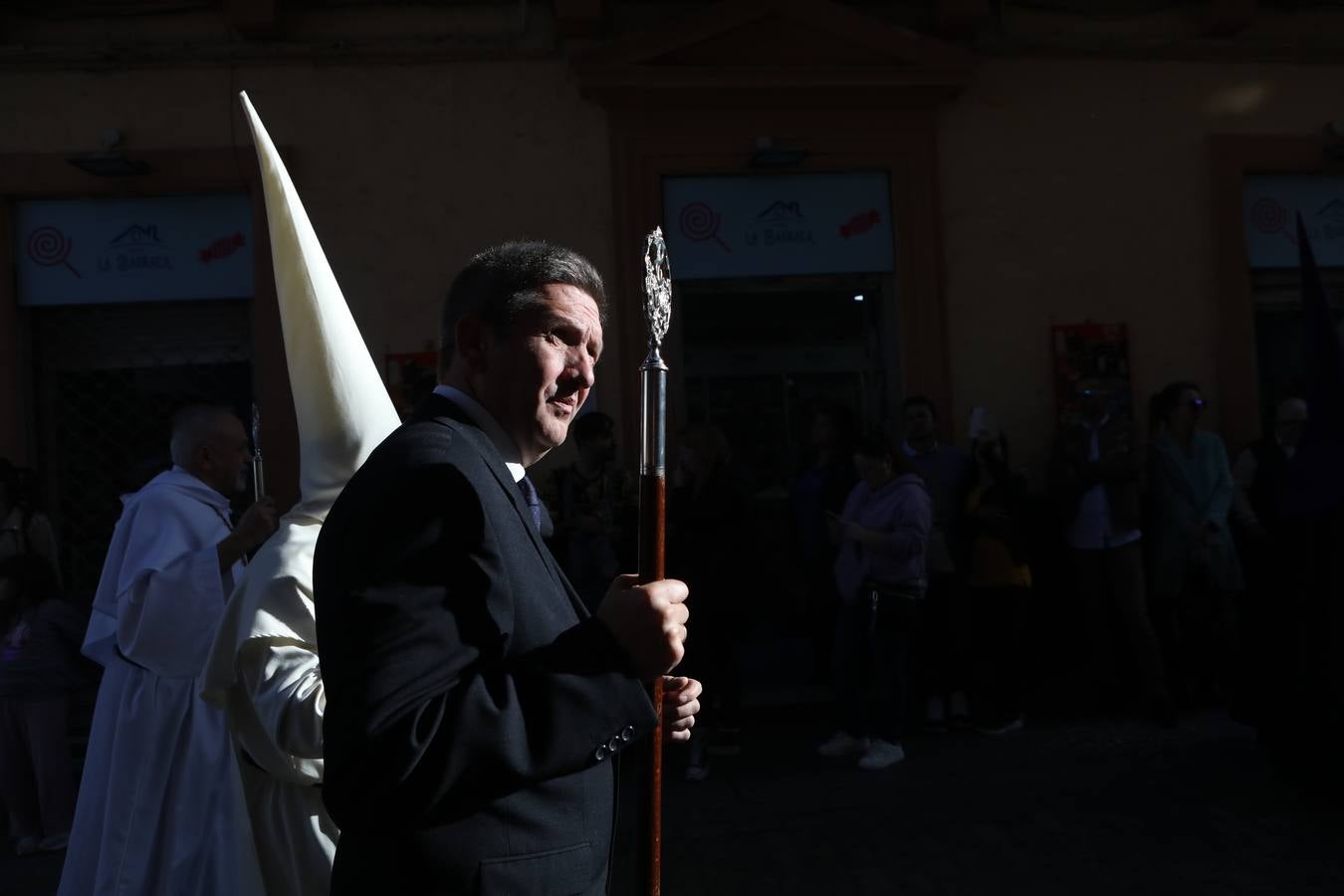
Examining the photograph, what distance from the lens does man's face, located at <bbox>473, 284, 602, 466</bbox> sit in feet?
6.07

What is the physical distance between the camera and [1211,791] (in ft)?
18.2

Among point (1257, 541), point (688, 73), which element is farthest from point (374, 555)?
point (688, 73)

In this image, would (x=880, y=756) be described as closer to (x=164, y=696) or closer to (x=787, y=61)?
(x=164, y=696)

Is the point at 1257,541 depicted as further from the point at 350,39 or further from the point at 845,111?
the point at 350,39

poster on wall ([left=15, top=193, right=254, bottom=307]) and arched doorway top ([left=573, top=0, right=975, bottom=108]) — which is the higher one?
arched doorway top ([left=573, top=0, right=975, bottom=108])

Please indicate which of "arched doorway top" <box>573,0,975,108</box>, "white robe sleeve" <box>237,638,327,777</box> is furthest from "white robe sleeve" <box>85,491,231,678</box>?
"arched doorway top" <box>573,0,975,108</box>

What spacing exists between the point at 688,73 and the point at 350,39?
87.9 inches

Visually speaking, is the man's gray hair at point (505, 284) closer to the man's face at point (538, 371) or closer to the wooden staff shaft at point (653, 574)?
the man's face at point (538, 371)

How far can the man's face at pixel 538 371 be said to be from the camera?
6.07 feet

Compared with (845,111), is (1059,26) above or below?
above

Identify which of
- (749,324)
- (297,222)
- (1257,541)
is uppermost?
(749,324)

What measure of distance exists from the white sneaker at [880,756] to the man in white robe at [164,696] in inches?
141

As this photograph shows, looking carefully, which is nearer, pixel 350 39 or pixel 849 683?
pixel 849 683

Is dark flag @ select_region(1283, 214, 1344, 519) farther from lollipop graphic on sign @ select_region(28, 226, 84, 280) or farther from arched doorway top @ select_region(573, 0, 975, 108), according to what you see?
lollipop graphic on sign @ select_region(28, 226, 84, 280)
